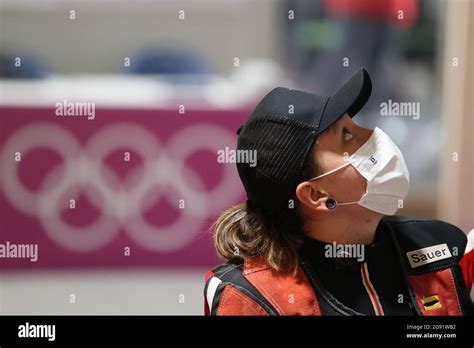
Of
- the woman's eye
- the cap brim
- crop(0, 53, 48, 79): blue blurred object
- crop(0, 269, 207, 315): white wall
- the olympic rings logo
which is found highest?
crop(0, 53, 48, 79): blue blurred object

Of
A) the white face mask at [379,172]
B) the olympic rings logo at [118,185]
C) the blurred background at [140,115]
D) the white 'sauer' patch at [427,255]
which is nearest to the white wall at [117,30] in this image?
the blurred background at [140,115]

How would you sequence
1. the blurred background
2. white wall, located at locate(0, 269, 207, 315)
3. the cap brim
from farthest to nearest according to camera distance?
the blurred background < white wall, located at locate(0, 269, 207, 315) < the cap brim

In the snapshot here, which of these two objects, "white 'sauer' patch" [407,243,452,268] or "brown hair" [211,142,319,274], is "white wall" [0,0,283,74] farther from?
"white 'sauer' patch" [407,243,452,268]

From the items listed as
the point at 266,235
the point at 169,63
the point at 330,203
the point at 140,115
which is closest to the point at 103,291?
the point at 140,115

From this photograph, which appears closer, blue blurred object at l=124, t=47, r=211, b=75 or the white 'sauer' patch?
the white 'sauer' patch

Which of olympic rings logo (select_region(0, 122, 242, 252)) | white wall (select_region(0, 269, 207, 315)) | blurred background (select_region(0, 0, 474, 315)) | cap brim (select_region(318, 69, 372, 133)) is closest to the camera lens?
cap brim (select_region(318, 69, 372, 133))

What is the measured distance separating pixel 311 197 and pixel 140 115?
5.75 feet

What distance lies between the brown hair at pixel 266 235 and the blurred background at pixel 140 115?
1265 millimetres

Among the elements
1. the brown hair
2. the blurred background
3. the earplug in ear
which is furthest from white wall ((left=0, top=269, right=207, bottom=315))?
the earplug in ear

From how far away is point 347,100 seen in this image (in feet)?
5.03

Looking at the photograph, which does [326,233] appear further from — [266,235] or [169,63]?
[169,63]

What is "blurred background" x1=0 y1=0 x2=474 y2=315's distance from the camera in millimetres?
2967

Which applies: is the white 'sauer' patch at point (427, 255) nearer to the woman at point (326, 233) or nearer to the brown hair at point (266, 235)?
the woman at point (326, 233)

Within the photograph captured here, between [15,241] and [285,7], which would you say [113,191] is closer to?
[15,241]
